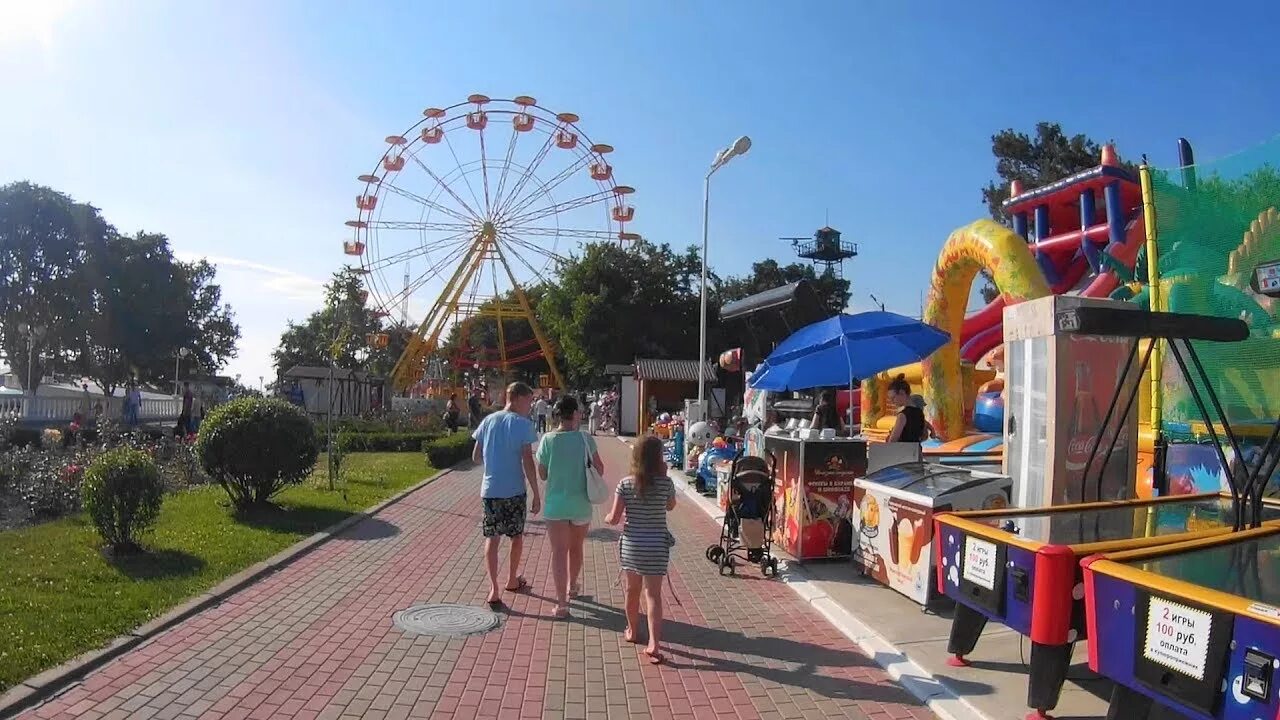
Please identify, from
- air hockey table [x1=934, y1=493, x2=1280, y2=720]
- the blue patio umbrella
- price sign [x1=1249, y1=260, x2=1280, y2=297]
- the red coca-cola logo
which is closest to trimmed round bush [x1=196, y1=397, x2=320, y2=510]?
the blue patio umbrella

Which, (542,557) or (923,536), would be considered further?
(542,557)

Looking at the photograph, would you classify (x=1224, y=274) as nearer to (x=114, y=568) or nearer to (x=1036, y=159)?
(x=114, y=568)

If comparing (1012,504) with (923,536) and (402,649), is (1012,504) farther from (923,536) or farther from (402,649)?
(402,649)

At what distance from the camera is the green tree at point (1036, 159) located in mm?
38344

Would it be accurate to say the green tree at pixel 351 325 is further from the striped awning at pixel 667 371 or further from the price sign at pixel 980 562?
the price sign at pixel 980 562

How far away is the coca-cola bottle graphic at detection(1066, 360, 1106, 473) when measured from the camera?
6.40m

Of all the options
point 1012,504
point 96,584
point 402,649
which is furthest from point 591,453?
point 96,584

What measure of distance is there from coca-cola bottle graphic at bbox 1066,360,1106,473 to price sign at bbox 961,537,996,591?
2201 millimetres

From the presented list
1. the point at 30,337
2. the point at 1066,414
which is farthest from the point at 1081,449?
the point at 30,337

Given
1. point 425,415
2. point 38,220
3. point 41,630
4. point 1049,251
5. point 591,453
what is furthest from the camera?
point 38,220

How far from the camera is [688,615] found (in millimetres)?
6500

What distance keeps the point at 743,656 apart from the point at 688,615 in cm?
102

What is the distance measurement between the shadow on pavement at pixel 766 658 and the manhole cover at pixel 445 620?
67 cm

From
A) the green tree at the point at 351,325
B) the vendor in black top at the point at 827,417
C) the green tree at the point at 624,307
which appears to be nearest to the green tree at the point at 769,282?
the green tree at the point at 624,307
